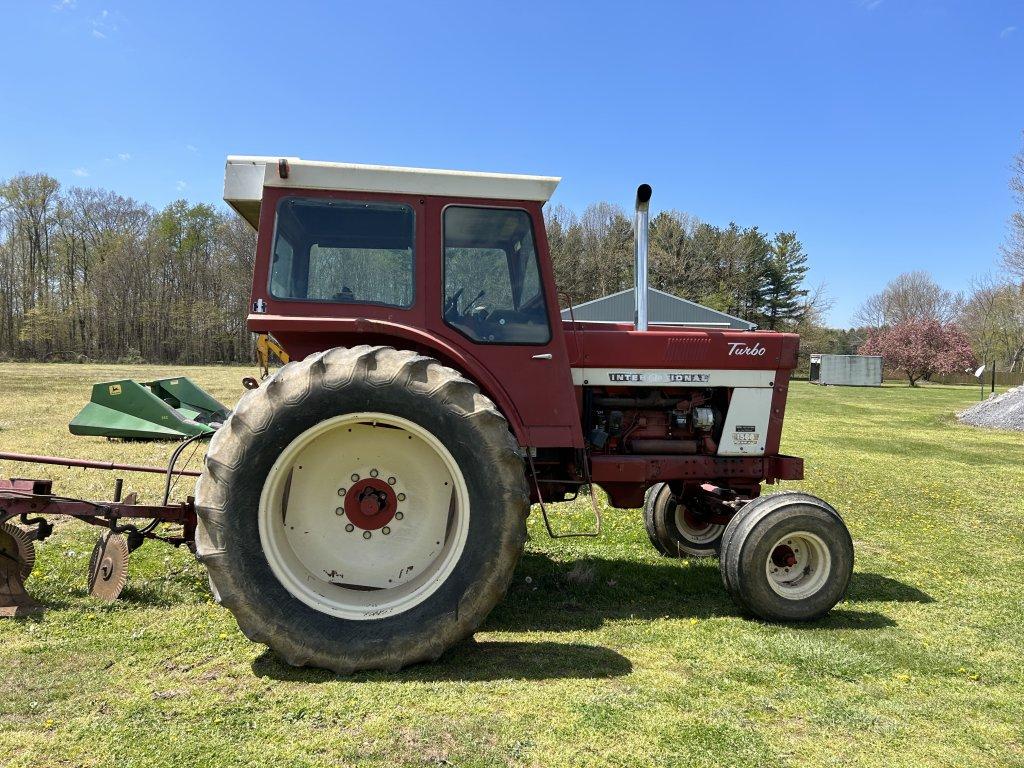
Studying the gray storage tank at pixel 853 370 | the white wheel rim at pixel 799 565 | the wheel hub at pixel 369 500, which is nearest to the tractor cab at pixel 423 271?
the wheel hub at pixel 369 500

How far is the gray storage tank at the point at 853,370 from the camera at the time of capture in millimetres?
43625

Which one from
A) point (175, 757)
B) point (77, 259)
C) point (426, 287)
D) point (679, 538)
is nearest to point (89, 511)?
point (175, 757)

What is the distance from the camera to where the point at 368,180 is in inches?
144

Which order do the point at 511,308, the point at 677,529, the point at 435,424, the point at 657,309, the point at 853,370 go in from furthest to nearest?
the point at 853,370 → the point at 657,309 → the point at 677,529 → the point at 511,308 → the point at 435,424

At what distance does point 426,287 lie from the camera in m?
3.71

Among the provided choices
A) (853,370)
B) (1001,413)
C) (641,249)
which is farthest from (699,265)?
(641,249)

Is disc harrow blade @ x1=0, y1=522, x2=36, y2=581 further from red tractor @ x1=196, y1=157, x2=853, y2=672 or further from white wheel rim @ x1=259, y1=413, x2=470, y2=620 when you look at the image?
white wheel rim @ x1=259, y1=413, x2=470, y2=620

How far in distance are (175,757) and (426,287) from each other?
243cm

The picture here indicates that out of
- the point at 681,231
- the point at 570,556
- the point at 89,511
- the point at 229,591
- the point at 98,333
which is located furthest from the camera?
the point at 681,231

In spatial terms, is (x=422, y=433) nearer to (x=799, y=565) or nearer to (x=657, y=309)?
(x=799, y=565)

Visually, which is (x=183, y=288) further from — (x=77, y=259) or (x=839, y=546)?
(x=839, y=546)

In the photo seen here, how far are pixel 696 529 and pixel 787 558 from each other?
1.45 metres

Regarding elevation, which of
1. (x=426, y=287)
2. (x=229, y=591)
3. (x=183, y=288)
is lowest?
(x=229, y=591)

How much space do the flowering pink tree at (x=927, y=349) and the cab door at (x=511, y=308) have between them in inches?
2022
